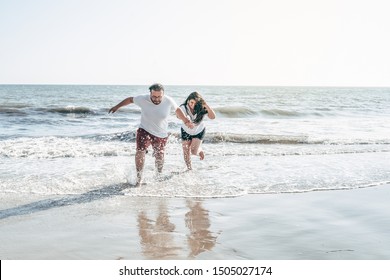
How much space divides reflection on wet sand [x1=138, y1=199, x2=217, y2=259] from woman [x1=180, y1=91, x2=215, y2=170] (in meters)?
2.95

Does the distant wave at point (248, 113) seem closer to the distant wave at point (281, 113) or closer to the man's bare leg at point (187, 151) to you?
the distant wave at point (281, 113)

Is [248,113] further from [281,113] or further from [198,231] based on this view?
[198,231]

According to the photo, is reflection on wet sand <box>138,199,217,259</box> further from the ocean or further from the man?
the man

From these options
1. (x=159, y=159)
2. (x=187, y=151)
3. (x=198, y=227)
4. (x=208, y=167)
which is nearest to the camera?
(x=198, y=227)

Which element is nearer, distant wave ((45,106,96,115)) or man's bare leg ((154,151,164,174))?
man's bare leg ((154,151,164,174))

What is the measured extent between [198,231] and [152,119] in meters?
3.01

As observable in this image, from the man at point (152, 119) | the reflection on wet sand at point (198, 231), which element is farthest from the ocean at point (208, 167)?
the reflection on wet sand at point (198, 231)

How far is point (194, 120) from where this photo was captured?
845cm

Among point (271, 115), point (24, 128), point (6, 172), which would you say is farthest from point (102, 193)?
point (271, 115)

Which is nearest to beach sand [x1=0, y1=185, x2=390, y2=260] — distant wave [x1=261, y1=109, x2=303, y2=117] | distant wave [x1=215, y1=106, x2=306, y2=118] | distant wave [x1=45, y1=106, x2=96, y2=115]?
distant wave [x1=215, y1=106, x2=306, y2=118]

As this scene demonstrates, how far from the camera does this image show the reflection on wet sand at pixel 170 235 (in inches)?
160

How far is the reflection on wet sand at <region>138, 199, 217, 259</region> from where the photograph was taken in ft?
13.4

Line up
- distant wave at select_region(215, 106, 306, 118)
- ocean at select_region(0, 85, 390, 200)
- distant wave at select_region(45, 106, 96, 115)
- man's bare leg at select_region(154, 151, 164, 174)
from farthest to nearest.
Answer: distant wave at select_region(45, 106, 96, 115), distant wave at select_region(215, 106, 306, 118), man's bare leg at select_region(154, 151, 164, 174), ocean at select_region(0, 85, 390, 200)

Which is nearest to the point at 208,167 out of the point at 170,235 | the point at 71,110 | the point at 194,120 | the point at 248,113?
the point at 194,120
